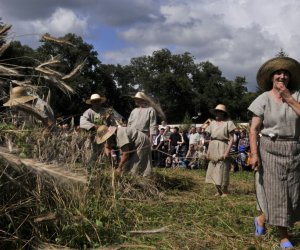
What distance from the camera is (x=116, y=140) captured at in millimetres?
7727

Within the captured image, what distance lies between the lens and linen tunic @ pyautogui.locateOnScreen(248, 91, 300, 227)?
4586 millimetres

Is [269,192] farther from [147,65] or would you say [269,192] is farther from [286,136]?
[147,65]

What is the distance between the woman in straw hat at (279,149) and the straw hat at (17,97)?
80.2 inches

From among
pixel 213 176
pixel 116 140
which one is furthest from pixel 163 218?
pixel 213 176

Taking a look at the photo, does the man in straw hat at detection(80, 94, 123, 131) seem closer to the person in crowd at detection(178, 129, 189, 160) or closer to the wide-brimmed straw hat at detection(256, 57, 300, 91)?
the wide-brimmed straw hat at detection(256, 57, 300, 91)

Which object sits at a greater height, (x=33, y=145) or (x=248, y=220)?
(x=33, y=145)

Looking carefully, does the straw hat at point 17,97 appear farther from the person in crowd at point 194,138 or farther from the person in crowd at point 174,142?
the person in crowd at point 174,142

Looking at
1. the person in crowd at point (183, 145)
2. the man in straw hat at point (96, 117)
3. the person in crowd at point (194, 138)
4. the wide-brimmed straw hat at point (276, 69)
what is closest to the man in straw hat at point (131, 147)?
the man in straw hat at point (96, 117)

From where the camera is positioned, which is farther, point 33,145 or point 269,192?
point 269,192

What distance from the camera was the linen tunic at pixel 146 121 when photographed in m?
8.18

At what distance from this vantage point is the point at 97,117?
822cm

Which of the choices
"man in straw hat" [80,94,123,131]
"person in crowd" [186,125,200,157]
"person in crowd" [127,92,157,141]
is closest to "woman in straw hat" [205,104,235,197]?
"person in crowd" [127,92,157,141]

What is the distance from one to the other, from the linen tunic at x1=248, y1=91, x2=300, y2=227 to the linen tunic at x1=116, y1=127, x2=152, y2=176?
Result: 3167 mm

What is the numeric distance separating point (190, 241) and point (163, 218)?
45.0 inches
